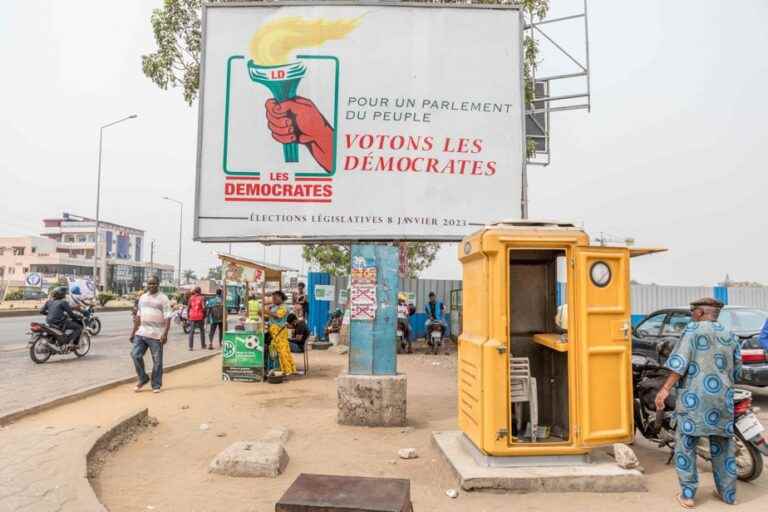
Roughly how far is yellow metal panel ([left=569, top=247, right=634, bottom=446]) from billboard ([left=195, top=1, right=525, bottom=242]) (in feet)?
8.24

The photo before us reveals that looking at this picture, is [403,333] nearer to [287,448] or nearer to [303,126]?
[303,126]

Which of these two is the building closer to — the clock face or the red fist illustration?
the red fist illustration

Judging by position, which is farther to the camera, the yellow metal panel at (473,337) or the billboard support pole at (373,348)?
the billboard support pole at (373,348)

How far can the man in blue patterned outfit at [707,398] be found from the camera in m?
4.47

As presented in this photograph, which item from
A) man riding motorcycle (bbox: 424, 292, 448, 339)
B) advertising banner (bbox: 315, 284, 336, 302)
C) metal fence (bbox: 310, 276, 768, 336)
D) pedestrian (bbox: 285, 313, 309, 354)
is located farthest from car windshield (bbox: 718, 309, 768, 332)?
advertising banner (bbox: 315, 284, 336, 302)

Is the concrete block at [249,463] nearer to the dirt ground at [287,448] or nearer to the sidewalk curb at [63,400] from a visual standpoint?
the dirt ground at [287,448]

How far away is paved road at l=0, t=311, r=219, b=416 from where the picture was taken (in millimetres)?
8297

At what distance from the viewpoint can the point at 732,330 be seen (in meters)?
8.80

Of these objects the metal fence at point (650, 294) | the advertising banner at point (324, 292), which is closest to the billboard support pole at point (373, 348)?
the advertising banner at point (324, 292)

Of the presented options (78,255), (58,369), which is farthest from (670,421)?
(78,255)

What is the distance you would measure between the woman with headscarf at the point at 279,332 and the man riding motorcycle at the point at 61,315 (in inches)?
195

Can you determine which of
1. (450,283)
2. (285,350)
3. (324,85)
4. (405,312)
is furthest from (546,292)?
(450,283)

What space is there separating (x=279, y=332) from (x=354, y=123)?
4.46 meters

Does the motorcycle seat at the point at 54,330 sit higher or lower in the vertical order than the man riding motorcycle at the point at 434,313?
lower
